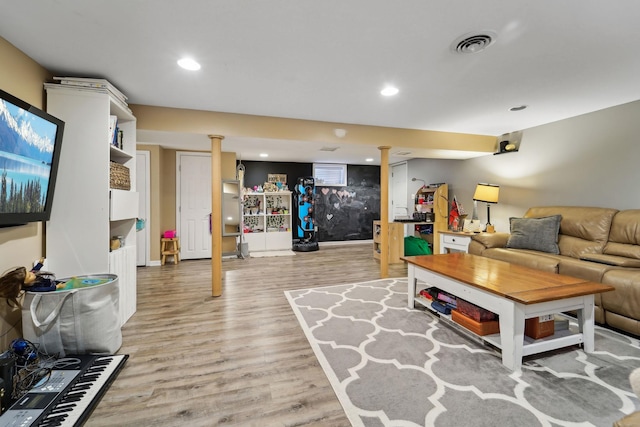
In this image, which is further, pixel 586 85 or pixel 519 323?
pixel 586 85

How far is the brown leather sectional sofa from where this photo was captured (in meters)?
2.20

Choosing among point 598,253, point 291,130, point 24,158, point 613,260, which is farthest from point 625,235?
point 24,158

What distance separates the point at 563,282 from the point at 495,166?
308cm

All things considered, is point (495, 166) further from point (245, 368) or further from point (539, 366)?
point (245, 368)

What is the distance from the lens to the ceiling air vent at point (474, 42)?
174cm

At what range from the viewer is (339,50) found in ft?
6.34

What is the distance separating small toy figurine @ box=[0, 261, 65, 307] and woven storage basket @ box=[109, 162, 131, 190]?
873 millimetres

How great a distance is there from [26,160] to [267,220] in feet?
15.9

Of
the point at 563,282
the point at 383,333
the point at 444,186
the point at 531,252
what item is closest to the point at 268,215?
the point at 444,186

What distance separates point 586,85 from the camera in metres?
2.53

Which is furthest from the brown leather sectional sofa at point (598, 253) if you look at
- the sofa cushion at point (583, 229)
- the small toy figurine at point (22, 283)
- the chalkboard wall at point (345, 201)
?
the small toy figurine at point (22, 283)

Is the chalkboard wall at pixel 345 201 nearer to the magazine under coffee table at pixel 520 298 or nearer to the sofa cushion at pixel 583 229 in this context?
the sofa cushion at pixel 583 229

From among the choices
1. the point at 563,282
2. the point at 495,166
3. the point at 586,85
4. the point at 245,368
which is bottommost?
the point at 245,368

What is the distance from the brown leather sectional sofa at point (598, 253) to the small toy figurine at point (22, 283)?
4.33 metres
